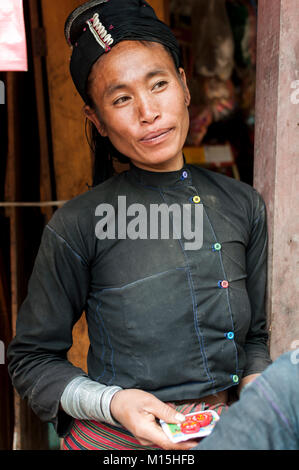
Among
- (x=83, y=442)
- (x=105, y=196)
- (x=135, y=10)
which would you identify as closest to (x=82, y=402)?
(x=83, y=442)

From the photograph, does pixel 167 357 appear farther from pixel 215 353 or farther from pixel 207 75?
pixel 207 75

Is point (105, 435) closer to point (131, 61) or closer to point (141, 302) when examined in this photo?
point (141, 302)

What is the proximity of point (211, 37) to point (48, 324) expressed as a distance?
2655 mm

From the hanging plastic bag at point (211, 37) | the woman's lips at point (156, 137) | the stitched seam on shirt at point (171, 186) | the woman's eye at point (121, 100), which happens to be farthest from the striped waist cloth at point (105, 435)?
the hanging plastic bag at point (211, 37)

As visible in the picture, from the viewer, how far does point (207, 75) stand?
10.9 ft

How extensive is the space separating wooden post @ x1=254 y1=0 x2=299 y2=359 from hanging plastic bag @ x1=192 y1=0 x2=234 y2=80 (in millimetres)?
1919

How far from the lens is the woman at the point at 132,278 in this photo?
1238mm

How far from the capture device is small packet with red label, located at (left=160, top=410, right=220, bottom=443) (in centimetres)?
105

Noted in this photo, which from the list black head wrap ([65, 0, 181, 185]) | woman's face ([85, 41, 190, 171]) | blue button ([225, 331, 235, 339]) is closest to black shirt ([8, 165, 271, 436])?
blue button ([225, 331, 235, 339])

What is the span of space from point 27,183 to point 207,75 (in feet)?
5.65

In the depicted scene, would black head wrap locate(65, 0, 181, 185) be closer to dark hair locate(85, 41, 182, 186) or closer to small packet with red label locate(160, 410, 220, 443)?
dark hair locate(85, 41, 182, 186)

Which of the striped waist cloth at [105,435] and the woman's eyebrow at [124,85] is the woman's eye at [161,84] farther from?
the striped waist cloth at [105,435]

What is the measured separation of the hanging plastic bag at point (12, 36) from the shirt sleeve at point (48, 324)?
46cm

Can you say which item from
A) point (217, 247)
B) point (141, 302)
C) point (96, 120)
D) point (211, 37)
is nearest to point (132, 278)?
point (141, 302)
